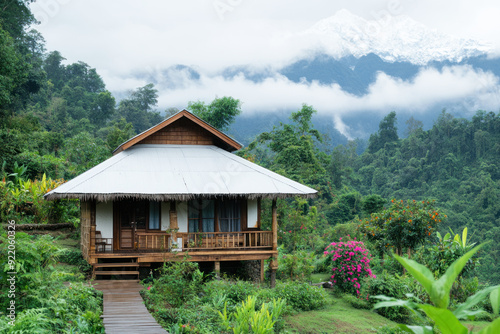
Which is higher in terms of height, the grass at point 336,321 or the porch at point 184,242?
the porch at point 184,242

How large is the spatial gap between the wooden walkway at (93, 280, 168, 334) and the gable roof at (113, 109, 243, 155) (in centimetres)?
460

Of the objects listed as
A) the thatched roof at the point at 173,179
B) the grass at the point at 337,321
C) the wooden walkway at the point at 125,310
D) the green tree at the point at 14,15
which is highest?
the green tree at the point at 14,15

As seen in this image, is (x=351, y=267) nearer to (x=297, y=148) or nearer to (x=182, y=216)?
(x=182, y=216)

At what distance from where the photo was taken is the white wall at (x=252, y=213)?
14.9 m

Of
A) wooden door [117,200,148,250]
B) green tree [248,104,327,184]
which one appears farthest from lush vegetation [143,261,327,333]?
green tree [248,104,327,184]

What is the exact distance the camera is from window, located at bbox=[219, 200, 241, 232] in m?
14.7

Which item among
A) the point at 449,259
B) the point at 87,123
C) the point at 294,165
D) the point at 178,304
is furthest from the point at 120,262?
the point at 87,123

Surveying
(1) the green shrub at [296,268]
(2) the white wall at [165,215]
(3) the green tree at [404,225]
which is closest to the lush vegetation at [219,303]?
(1) the green shrub at [296,268]

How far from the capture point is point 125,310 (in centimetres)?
934

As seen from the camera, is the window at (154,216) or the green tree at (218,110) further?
the green tree at (218,110)

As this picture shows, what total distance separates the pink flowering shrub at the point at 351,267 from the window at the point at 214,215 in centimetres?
347

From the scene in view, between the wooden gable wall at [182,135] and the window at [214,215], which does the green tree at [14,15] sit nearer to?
the wooden gable wall at [182,135]

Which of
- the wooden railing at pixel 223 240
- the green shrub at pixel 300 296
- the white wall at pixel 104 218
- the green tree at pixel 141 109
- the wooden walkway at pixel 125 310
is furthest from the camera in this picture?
the green tree at pixel 141 109

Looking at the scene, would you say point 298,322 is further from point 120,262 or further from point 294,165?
point 294,165
